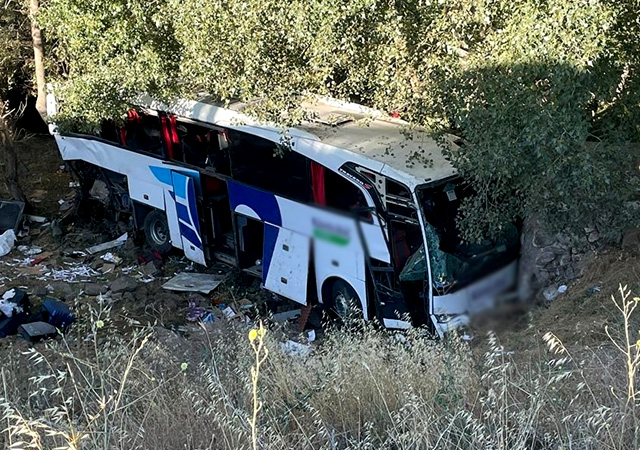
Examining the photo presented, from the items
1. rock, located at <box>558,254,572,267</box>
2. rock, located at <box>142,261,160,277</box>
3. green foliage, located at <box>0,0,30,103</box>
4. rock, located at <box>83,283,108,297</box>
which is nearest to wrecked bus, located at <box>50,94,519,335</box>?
rock, located at <box>142,261,160,277</box>

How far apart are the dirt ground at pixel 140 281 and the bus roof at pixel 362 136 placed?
1854mm

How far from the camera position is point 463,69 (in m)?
7.81

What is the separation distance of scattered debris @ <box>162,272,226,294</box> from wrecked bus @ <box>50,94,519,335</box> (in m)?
0.28

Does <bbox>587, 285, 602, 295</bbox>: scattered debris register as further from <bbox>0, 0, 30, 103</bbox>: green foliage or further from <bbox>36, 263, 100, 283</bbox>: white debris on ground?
<bbox>0, 0, 30, 103</bbox>: green foliage

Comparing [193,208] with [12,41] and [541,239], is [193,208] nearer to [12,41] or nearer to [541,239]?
[541,239]

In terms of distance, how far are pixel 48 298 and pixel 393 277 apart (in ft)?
16.6

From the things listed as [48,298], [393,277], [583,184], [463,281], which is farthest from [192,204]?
[583,184]

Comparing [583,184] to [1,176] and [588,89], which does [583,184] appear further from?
[1,176]

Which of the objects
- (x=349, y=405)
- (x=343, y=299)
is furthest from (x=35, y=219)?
(x=349, y=405)

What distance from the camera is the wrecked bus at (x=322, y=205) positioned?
8203 mm

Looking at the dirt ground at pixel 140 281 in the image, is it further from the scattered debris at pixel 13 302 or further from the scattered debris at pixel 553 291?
the scattered debris at pixel 13 302

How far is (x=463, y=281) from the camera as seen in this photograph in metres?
8.23

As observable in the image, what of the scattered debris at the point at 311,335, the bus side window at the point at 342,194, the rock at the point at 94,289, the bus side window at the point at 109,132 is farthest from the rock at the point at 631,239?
the bus side window at the point at 109,132

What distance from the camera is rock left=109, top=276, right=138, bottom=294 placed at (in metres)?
11.1
